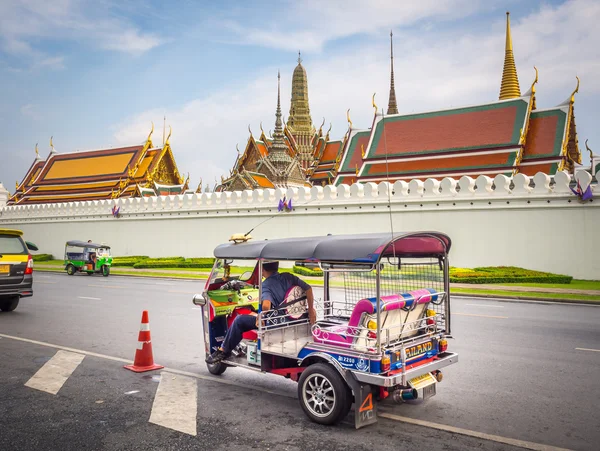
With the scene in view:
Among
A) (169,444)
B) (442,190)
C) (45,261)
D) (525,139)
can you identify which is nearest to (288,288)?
(169,444)

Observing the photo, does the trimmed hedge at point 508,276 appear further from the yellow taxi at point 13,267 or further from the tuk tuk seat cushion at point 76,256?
the tuk tuk seat cushion at point 76,256

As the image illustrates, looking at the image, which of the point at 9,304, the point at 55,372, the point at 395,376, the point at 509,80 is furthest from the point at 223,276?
the point at 509,80

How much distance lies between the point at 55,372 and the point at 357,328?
4.26 meters

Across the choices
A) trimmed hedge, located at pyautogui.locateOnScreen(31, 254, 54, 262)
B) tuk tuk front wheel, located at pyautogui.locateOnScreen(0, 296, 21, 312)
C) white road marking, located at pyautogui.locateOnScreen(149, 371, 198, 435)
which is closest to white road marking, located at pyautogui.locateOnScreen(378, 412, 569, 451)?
white road marking, located at pyautogui.locateOnScreen(149, 371, 198, 435)

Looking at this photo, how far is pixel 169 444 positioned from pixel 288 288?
2.11 m

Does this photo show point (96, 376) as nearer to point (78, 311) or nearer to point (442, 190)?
point (78, 311)

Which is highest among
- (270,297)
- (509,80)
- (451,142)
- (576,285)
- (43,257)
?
(509,80)

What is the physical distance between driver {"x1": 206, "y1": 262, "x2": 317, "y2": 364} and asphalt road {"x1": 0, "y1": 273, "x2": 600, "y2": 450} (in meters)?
0.59

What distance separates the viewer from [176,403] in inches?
224

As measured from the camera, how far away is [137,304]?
45.1ft

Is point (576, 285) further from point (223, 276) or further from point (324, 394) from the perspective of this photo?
point (324, 394)

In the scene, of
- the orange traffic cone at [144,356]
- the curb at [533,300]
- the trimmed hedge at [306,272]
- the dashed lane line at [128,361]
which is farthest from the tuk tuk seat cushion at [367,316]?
the trimmed hedge at [306,272]

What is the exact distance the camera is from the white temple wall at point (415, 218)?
63.2 ft

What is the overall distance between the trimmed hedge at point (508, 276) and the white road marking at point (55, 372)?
1389 centimetres
